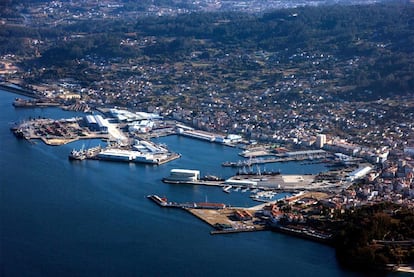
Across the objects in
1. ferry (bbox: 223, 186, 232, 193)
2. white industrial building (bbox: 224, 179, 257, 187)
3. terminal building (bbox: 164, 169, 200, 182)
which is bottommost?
ferry (bbox: 223, 186, 232, 193)

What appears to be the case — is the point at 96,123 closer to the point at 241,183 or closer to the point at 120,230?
the point at 241,183

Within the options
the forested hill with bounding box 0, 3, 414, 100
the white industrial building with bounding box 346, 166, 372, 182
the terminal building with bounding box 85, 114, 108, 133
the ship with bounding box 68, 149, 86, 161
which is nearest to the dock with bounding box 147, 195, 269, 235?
the white industrial building with bounding box 346, 166, 372, 182

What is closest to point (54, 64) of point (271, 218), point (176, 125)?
point (176, 125)

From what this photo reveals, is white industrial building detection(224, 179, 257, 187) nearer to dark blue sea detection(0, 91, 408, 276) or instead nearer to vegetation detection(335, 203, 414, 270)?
dark blue sea detection(0, 91, 408, 276)

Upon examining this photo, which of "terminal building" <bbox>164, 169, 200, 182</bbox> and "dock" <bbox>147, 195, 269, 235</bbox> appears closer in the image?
"dock" <bbox>147, 195, 269, 235</bbox>

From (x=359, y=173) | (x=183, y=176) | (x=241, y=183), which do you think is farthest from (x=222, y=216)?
(x=359, y=173)

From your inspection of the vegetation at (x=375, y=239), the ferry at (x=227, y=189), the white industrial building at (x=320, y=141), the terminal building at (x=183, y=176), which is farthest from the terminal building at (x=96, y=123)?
the vegetation at (x=375, y=239)

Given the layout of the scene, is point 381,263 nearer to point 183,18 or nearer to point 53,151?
point 53,151

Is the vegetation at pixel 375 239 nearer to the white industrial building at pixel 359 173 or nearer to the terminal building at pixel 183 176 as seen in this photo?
the white industrial building at pixel 359 173
